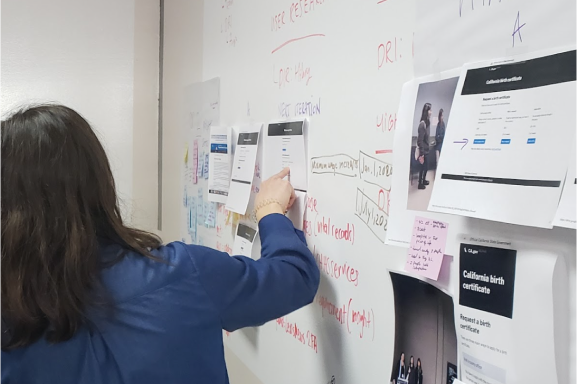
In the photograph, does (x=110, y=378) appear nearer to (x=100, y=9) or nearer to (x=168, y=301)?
(x=168, y=301)

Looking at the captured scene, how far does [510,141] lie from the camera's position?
0.50m

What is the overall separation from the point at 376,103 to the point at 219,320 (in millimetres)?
438

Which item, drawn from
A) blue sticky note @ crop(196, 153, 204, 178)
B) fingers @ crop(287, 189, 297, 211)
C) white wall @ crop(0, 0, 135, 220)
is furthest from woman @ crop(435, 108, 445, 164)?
white wall @ crop(0, 0, 135, 220)

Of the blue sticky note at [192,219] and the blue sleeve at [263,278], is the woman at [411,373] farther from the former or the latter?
the blue sticky note at [192,219]

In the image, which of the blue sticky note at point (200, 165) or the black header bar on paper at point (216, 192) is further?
the blue sticky note at point (200, 165)

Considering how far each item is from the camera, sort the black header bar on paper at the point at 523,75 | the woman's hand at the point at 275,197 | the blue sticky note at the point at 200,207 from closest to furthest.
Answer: the black header bar on paper at the point at 523,75 → the woman's hand at the point at 275,197 → the blue sticky note at the point at 200,207

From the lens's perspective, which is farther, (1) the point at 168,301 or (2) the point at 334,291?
(2) the point at 334,291

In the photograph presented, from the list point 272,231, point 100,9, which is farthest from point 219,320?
point 100,9

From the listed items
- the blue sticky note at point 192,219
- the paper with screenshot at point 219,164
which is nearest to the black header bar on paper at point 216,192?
the paper with screenshot at point 219,164

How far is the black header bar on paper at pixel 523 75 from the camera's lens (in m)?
0.46

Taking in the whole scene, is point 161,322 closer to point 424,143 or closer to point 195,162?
point 424,143

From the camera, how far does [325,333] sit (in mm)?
914

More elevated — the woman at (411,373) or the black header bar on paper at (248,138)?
the black header bar on paper at (248,138)

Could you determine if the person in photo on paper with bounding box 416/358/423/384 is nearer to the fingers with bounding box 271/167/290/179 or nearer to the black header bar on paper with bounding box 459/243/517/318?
the black header bar on paper with bounding box 459/243/517/318
